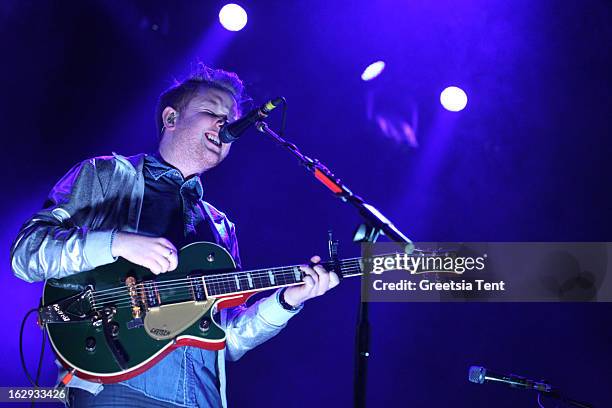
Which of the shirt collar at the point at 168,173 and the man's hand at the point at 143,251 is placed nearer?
the man's hand at the point at 143,251

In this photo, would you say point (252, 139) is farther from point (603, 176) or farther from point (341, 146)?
point (603, 176)

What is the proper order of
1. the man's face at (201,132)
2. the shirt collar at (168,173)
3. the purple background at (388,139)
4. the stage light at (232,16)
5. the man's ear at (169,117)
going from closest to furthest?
the shirt collar at (168,173) < the man's face at (201,132) < the man's ear at (169,117) < the purple background at (388,139) < the stage light at (232,16)

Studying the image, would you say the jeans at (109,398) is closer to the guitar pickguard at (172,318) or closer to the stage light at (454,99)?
the guitar pickguard at (172,318)

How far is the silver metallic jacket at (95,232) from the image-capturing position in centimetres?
264

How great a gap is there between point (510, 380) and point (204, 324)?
1974mm

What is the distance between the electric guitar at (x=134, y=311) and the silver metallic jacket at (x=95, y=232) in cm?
10

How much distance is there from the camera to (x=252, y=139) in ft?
15.7

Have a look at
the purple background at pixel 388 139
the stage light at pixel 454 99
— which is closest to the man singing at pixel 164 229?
the purple background at pixel 388 139

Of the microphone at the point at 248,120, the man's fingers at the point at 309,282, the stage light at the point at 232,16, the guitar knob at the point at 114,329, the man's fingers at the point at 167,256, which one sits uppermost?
the stage light at the point at 232,16

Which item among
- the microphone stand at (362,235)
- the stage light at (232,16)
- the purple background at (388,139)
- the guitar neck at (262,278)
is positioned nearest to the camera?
the microphone stand at (362,235)

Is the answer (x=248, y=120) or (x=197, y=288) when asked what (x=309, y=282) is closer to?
(x=197, y=288)

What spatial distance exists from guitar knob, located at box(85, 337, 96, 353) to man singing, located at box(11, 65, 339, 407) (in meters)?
0.14

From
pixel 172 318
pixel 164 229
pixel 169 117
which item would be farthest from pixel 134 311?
pixel 169 117

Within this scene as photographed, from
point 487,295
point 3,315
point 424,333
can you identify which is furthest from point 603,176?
point 3,315
